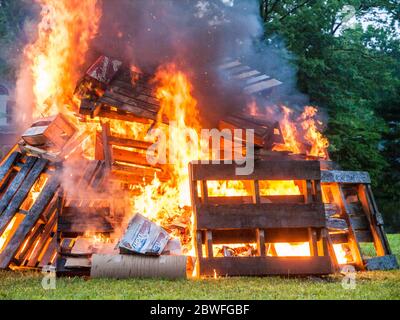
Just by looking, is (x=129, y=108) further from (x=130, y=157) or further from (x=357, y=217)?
(x=357, y=217)

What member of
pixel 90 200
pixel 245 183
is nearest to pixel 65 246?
pixel 90 200

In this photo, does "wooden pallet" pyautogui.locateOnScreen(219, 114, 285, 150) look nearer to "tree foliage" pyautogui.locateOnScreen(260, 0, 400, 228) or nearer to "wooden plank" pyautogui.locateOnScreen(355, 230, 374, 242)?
"wooden plank" pyautogui.locateOnScreen(355, 230, 374, 242)

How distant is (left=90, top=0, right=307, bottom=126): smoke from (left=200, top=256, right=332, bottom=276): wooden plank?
292 cm

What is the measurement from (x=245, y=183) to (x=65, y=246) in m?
3.25

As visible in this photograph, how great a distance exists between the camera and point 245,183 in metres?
9.58

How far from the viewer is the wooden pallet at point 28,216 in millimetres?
8820

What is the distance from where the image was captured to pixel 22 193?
9.31m

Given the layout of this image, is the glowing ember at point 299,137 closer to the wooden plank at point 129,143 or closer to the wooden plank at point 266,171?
the wooden plank at point 266,171

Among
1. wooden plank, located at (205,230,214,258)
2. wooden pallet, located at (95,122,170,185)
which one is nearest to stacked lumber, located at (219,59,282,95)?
wooden pallet, located at (95,122,170,185)

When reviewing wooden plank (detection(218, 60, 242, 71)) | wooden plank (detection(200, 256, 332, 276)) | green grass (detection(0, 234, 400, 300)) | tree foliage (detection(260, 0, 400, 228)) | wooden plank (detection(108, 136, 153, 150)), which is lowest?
green grass (detection(0, 234, 400, 300))

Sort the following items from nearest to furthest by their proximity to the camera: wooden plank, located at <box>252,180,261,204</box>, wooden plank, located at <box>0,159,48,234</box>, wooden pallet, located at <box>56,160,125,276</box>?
wooden pallet, located at <box>56,160,125,276</box> → wooden plank, located at <box>252,180,261,204</box> → wooden plank, located at <box>0,159,48,234</box>

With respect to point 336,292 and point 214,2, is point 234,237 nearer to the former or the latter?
point 336,292

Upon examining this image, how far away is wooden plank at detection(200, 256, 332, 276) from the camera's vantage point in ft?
26.1

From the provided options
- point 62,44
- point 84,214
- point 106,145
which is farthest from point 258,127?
point 62,44
